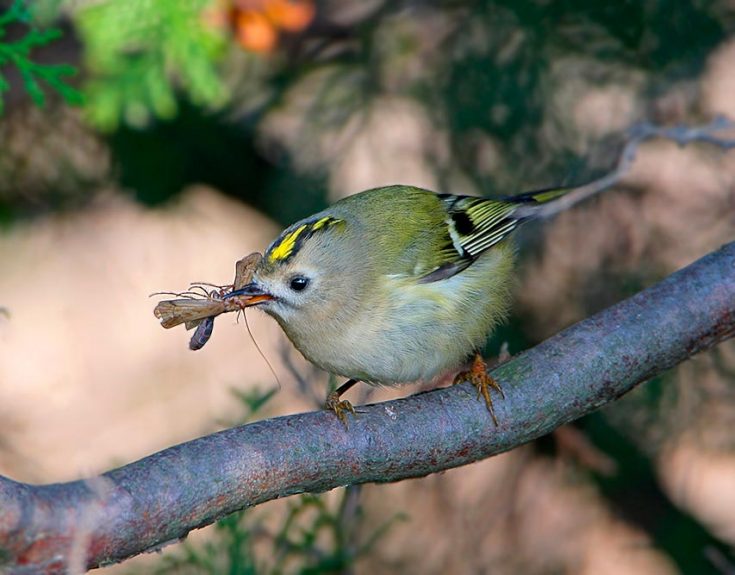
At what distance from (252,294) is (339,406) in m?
0.48

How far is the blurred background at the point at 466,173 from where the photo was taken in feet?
11.3

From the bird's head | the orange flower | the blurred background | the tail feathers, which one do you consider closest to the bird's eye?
the bird's head

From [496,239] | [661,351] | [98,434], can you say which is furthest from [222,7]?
[98,434]

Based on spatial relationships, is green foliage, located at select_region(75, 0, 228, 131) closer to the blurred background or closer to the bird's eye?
the blurred background

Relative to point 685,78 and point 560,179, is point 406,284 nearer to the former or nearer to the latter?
point 560,179

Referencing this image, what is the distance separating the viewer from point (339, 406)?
7.42 ft

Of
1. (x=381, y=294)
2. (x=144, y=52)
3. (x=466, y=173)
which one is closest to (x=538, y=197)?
(x=466, y=173)

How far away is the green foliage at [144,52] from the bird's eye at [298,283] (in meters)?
0.69

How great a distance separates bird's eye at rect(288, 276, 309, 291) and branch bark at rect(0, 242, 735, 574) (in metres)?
0.46

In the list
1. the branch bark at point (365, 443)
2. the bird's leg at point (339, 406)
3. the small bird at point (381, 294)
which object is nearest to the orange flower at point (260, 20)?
the small bird at point (381, 294)

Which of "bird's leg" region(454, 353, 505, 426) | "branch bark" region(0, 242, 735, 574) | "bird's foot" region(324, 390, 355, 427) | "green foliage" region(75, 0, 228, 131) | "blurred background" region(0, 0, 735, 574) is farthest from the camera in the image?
"blurred background" region(0, 0, 735, 574)

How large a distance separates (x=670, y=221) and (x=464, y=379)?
133 cm

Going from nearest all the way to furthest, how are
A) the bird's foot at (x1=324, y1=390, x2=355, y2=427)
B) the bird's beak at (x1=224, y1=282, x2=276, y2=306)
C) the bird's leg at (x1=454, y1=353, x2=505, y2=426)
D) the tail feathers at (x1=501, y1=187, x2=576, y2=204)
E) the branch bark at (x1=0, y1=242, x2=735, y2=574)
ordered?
the branch bark at (x1=0, y1=242, x2=735, y2=574), the bird's foot at (x1=324, y1=390, x2=355, y2=427), the bird's leg at (x1=454, y1=353, x2=505, y2=426), the bird's beak at (x1=224, y1=282, x2=276, y2=306), the tail feathers at (x1=501, y1=187, x2=576, y2=204)

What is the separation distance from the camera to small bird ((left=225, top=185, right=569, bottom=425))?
259cm
